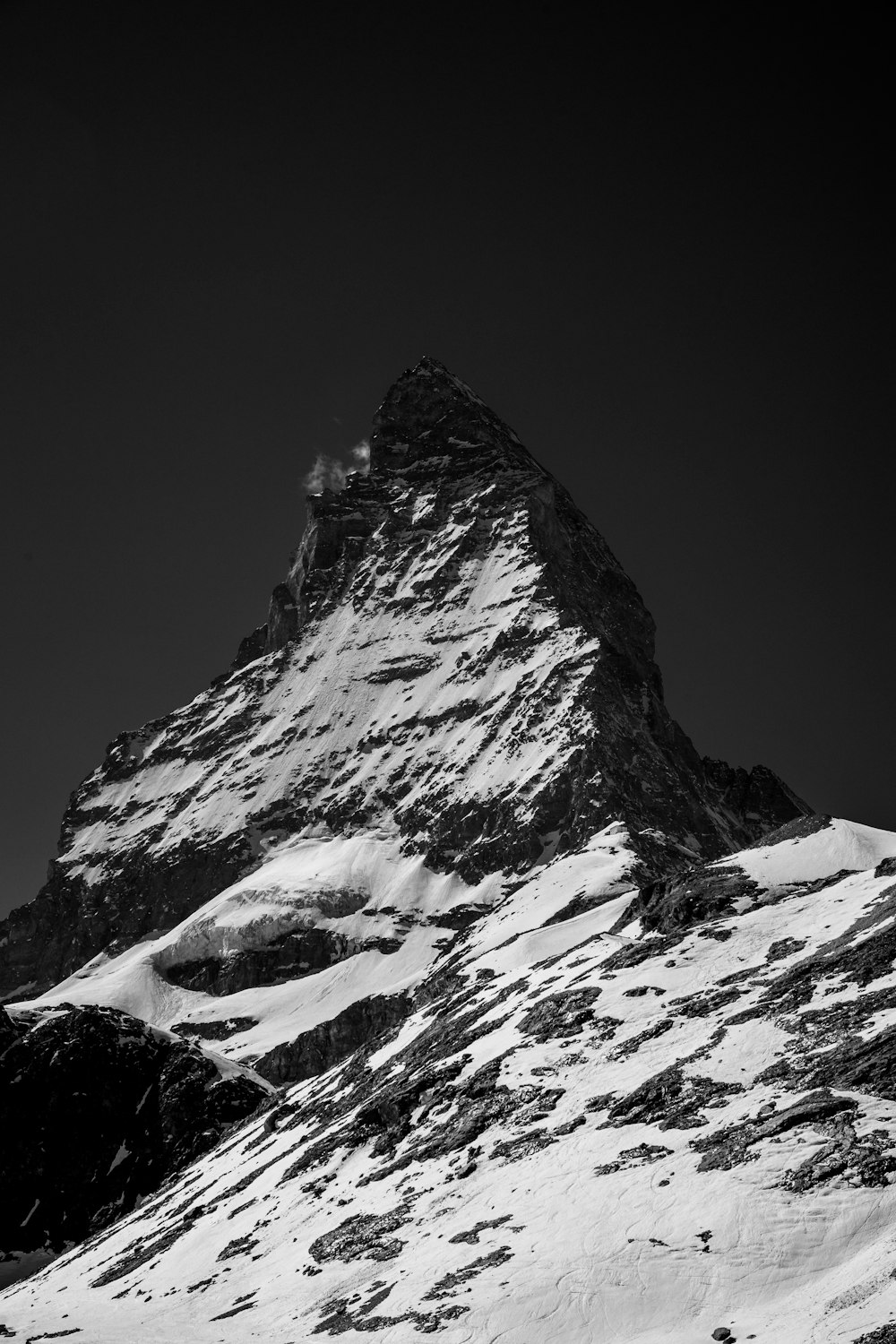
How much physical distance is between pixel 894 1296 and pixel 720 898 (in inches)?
1536

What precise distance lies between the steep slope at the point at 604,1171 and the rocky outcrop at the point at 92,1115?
53.2 m

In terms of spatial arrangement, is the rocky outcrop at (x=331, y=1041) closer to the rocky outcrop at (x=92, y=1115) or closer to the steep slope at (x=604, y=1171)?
the rocky outcrop at (x=92, y=1115)

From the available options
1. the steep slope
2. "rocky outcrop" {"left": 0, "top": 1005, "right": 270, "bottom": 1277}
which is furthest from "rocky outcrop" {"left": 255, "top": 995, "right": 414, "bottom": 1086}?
the steep slope

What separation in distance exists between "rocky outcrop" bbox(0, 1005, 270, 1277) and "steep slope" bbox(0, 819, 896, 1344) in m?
53.2

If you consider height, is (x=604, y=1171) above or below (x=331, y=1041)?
above

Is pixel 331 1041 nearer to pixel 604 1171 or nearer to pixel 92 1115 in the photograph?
pixel 92 1115

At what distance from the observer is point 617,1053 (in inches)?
1895

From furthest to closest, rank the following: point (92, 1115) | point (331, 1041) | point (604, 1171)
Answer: point (331, 1041) → point (92, 1115) → point (604, 1171)

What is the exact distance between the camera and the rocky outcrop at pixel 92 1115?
122562mm

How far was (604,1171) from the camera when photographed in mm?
37531

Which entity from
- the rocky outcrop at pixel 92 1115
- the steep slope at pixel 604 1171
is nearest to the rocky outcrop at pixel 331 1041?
the rocky outcrop at pixel 92 1115

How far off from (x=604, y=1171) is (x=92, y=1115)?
11263 centimetres

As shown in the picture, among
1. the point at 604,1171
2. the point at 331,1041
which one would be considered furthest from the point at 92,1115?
the point at 604,1171

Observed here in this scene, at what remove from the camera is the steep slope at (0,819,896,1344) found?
29688 millimetres
